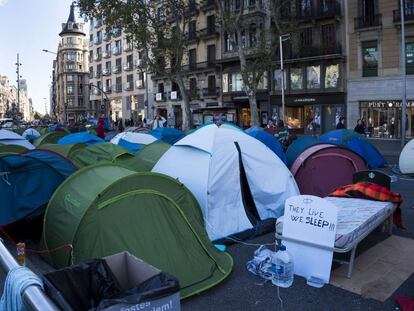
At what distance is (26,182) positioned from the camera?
6996mm

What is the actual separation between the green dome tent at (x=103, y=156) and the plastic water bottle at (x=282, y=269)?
192 inches


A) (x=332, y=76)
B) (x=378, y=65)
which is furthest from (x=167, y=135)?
(x=332, y=76)

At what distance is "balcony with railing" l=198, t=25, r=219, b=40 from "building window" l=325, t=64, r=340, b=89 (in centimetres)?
1467

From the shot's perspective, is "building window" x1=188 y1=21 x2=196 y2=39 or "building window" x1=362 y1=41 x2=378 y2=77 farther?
"building window" x1=188 y1=21 x2=196 y2=39

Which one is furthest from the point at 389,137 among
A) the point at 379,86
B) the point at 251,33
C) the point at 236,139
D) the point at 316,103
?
the point at 236,139

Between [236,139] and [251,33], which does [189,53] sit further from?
[236,139]

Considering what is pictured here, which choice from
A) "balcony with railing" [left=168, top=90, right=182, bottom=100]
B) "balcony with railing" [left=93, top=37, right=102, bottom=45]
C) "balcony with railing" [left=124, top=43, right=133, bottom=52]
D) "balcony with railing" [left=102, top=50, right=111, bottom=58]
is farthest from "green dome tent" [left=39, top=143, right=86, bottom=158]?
"balcony with railing" [left=93, top=37, right=102, bottom=45]

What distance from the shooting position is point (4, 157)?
279 inches

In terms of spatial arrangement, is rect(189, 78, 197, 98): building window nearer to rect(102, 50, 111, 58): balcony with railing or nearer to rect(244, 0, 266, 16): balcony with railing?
rect(244, 0, 266, 16): balcony with railing

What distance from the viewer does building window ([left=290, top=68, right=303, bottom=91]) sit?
3509 cm

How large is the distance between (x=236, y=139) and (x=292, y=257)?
9.51 feet

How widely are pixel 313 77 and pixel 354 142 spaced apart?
2112 cm

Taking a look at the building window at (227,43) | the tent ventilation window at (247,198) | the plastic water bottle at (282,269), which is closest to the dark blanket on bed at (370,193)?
the tent ventilation window at (247,198)

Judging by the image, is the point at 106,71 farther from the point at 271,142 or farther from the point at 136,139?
the point at 271,142
